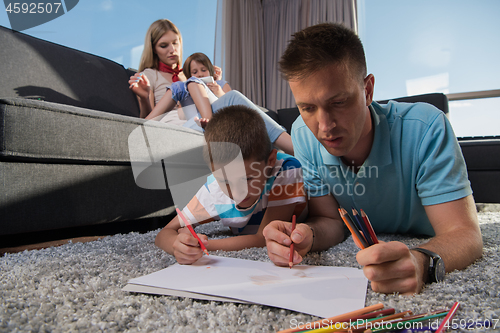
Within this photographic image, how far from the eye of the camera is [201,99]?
5.05 feet

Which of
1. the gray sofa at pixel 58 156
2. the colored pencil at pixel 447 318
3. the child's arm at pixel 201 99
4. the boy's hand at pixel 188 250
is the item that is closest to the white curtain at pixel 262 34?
the child's arm at pixel 201 99

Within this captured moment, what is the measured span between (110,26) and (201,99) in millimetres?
924

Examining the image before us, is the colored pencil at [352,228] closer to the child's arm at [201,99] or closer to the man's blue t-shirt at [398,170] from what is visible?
the man's blue t-shirt at [398,170]

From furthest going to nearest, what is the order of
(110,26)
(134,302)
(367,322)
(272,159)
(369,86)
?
(110,26) < (272,159) < (369,86) < (134,302) < (367,322)

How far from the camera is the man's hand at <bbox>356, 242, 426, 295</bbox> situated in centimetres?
39

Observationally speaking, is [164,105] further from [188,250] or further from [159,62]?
[188,250]

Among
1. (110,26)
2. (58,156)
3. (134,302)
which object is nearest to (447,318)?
(134,302)

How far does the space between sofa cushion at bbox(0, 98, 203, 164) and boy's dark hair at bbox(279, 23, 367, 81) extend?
0.68 metres

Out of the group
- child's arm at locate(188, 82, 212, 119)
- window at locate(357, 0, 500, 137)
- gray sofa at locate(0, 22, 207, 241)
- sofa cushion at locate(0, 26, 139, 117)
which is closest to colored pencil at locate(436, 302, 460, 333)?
gray sofa at locate(0, 22, 207, 241)

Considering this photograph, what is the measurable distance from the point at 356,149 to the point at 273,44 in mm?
3341

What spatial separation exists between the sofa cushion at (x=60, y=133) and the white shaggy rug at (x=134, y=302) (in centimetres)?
33

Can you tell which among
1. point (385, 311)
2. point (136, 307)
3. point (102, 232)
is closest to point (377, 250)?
point (385, 311)

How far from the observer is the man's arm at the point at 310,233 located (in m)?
0.57

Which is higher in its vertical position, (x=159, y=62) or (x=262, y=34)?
(x=262, y=34)
